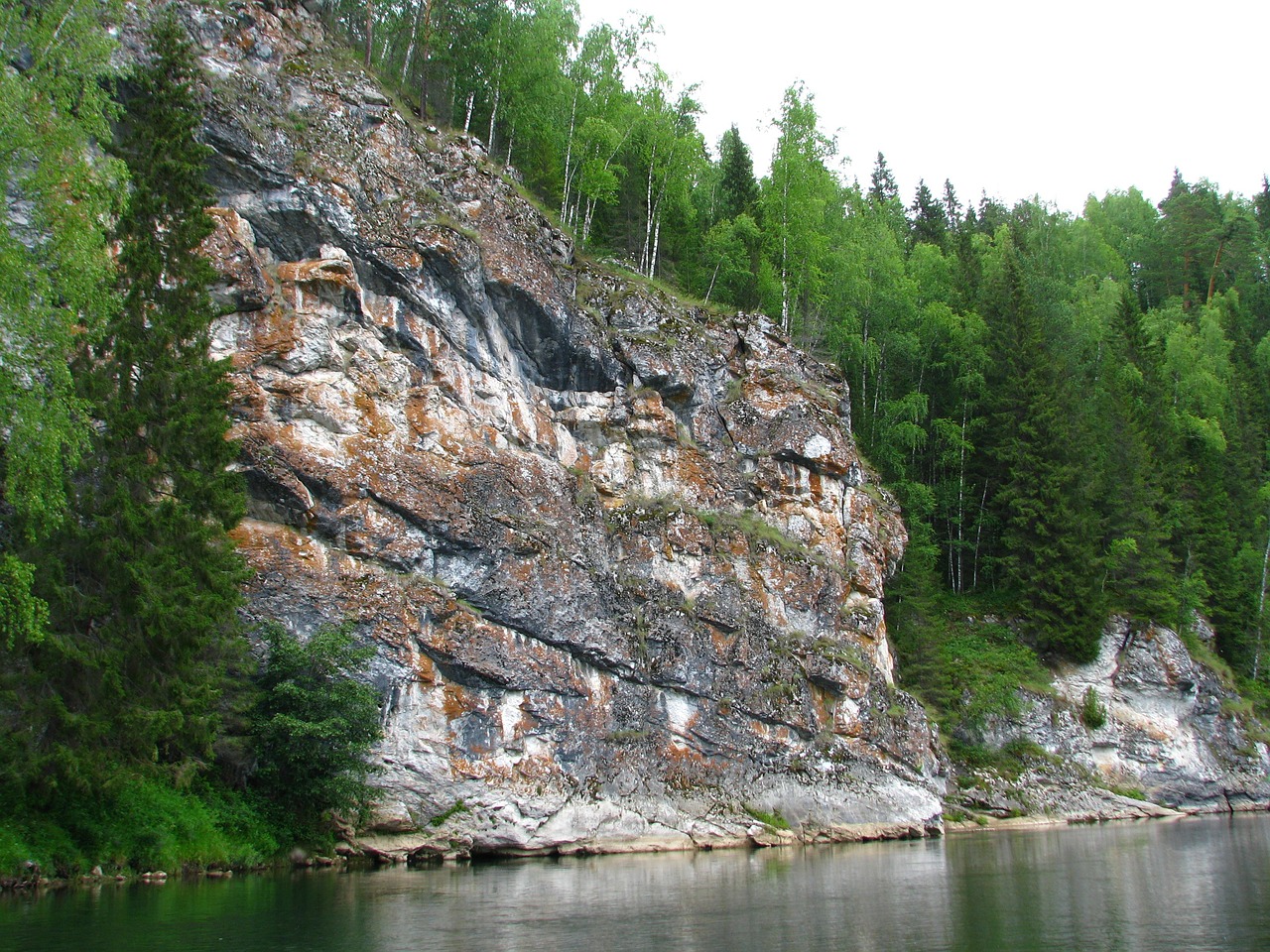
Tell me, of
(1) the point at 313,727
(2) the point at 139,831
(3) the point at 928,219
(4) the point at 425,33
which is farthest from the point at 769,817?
(3) the point at 928,219

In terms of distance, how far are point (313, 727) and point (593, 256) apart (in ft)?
86.6

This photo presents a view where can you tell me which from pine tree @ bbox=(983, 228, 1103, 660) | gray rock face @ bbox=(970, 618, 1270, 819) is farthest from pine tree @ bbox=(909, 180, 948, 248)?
gray rock face @ bbox=(970, 618, 1270, 819)

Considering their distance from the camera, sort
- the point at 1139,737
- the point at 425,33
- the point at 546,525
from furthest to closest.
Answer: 1. the point at 425,33
2. the point at 1139,737
3. the point at 546,525

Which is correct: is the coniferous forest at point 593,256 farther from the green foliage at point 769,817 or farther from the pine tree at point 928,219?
the green foliage at point 769,817

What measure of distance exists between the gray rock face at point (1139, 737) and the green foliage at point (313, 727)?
25.4 m

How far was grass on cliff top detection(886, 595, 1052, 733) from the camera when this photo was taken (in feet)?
127

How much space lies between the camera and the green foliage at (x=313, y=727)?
71.3 feet

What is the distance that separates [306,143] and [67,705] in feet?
64.8

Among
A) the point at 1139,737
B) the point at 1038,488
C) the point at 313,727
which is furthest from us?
the point at 1038,488

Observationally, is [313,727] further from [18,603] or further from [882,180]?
[882,180]

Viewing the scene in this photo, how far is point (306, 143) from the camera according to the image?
30.2 meters

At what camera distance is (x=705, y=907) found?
1559cm

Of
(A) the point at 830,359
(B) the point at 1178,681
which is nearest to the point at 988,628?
(B) the point at 1178,681

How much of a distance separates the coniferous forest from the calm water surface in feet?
10.7
